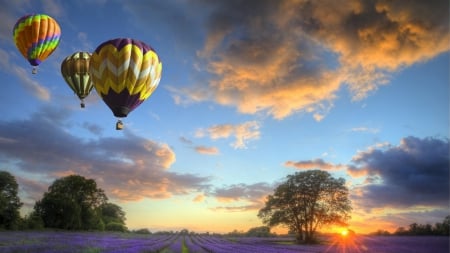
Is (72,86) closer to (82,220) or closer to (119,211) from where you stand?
(82,220)

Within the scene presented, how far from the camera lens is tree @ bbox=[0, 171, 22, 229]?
43062 mm

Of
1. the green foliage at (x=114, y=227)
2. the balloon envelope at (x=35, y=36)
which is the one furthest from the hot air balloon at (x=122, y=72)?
the green foliage at (x=114, y=227)

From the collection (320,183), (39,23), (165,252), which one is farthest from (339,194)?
(39,23)

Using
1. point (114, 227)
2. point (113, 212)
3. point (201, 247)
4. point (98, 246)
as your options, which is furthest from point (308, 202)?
point (113, 212)

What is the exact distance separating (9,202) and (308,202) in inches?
1498

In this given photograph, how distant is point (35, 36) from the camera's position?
23469mm

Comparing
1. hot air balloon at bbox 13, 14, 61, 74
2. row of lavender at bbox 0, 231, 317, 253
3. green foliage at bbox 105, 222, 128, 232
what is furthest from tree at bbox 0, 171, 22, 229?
green foliage at bbox 105, 222, 128, 232

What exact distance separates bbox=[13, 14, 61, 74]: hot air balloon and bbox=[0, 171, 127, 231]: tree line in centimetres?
2780

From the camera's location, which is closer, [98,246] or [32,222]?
[98,246]

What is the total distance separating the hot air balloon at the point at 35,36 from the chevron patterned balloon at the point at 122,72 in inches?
355

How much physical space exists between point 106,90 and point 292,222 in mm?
33116

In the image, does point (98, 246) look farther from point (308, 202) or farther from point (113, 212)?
point (113, 212)

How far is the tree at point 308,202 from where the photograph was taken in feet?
138

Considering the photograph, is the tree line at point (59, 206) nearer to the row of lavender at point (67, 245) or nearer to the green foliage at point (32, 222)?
the green foliage at point (32, 222)
